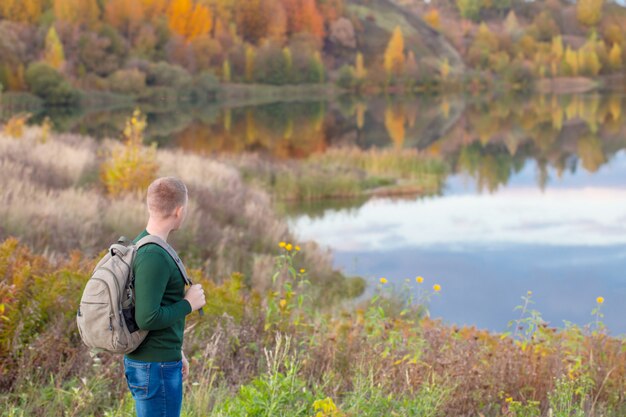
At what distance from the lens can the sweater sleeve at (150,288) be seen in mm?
3367

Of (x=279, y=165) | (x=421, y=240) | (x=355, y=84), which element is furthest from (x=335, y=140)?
(x=355, y=84)

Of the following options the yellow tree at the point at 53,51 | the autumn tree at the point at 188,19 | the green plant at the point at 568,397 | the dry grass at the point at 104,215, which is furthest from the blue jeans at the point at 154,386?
the autumn tree at the point at 188,19

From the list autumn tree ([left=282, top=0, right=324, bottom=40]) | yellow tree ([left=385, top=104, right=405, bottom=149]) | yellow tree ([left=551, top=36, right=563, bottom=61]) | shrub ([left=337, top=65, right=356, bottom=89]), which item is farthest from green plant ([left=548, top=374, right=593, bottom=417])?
yellow tree ([left=551, top=36, right=563, bottom=61])

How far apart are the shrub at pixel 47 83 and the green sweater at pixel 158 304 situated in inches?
2738

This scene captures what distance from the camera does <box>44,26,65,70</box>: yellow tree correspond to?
7856cm

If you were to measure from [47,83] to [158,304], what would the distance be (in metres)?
70.1

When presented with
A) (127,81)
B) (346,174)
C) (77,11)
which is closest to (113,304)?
(346,174)

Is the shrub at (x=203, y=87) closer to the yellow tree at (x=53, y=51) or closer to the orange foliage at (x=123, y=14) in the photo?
the orange foliage at (x=123, y=14)

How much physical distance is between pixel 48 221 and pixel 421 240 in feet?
34.2

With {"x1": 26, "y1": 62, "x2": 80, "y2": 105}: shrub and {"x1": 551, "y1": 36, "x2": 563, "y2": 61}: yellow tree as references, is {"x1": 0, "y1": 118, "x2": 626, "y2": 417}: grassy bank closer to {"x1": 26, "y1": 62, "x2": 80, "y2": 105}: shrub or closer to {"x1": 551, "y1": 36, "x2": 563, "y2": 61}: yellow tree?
{"x1": 26, "y1": 62, "x2": 80, "y2": 105}: shrub

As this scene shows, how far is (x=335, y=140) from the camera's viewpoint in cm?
4556

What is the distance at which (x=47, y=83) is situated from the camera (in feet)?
227

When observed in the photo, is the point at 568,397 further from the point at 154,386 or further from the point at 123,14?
the point at 123,14

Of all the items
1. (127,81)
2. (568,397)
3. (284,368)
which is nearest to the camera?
(568,397)
